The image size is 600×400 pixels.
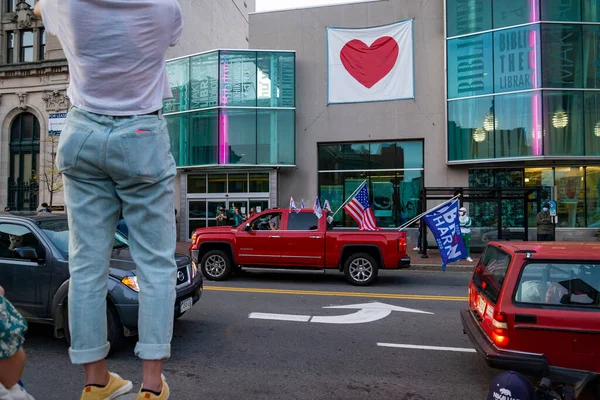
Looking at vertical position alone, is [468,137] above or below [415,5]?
below

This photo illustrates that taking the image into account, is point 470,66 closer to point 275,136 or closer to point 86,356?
point 275,136

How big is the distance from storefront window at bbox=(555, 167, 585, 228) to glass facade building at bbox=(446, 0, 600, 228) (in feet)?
0.12

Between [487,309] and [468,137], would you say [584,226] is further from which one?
[487,309]

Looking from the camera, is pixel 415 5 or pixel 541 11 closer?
pixel 541 11

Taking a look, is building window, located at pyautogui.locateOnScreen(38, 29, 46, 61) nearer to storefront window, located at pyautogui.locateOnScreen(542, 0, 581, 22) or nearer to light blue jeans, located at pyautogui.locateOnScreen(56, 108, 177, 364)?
storefront window, located at pyautogui.locateOnScreen(542, 0, 581, 22)

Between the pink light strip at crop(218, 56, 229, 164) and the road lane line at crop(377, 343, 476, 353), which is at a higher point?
the pink light strip at crop(218, 56, 229, 164)

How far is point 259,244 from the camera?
10.5 m

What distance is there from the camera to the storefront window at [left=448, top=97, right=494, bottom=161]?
17.9m

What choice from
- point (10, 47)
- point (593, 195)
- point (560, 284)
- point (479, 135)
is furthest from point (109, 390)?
point (10, 47)

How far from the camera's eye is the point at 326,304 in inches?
300

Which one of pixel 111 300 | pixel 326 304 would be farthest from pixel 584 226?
pixel 111 300

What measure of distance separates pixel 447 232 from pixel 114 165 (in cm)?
950

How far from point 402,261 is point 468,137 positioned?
35.2ft

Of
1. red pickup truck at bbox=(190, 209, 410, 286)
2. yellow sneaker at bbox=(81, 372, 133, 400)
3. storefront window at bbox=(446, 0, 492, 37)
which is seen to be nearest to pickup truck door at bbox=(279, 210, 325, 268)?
red pickup truck at bbox=(190, 209, 410, 286)
